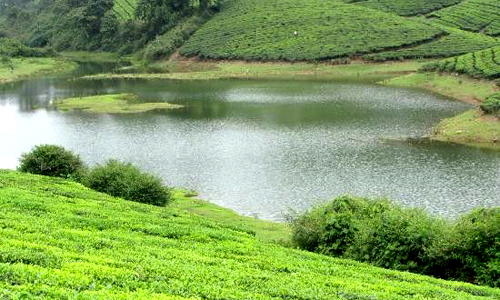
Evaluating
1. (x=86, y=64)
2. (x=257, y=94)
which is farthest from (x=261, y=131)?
(x=86, y=64)

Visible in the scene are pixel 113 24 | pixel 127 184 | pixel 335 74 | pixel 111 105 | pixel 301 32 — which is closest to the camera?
pixel 127 184

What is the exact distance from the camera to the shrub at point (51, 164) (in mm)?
39281

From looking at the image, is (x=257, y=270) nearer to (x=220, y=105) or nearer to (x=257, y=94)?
(x=220, y=105)

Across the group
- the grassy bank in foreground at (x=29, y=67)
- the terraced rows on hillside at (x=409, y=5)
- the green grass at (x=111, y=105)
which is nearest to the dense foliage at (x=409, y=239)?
the green grass at (x=111, y=105)

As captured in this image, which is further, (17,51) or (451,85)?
(17,51)

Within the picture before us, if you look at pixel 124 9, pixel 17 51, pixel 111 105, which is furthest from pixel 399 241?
pixel 124 9

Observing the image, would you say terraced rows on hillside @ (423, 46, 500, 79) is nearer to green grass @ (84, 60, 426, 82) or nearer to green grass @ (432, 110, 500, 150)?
green grass @ (84, 60, 426, 82)

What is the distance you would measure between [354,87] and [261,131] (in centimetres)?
3773

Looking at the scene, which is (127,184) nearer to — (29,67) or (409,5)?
(29,67)

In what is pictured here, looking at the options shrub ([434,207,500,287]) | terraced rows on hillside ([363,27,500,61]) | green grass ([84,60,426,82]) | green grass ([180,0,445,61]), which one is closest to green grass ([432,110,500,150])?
shrub ([434,207,500,287])

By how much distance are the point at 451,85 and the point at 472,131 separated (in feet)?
104

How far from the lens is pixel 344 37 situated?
5217 inches

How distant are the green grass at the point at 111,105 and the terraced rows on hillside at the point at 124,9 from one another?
99625 mm

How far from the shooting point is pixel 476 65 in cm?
8881
